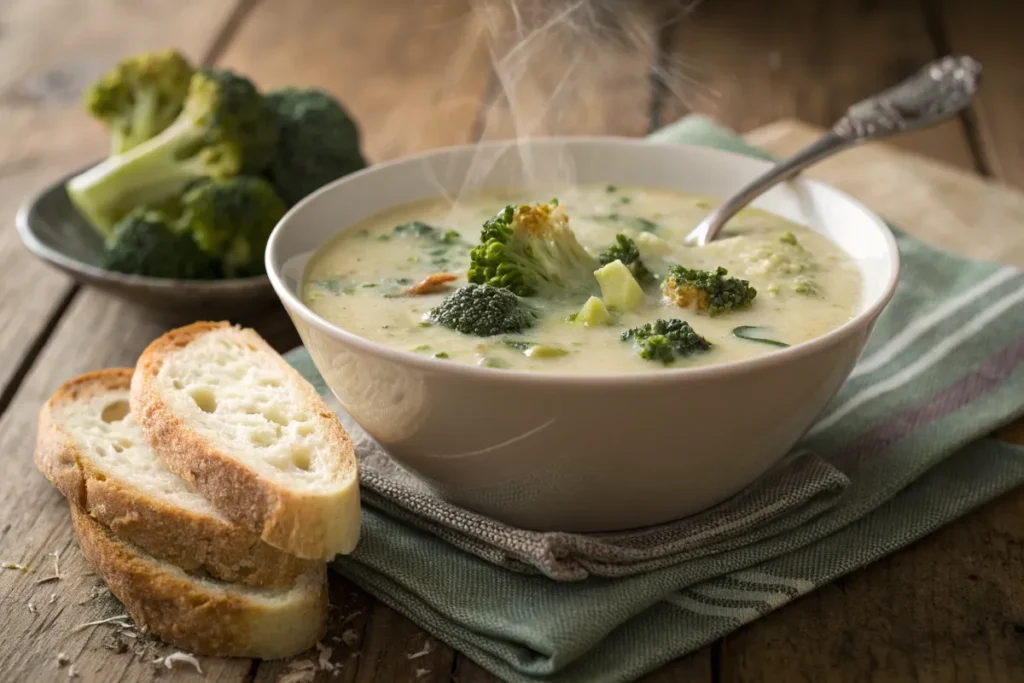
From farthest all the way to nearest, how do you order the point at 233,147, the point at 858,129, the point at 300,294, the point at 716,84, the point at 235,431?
the point at 716,84, the point at 233,147, the point at 858,129, the point at 300,294, the point at 235,431

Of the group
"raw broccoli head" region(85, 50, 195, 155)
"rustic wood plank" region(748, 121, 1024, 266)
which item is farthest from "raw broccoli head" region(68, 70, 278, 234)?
"rustic wood plank" region(748, 121, 1024, 266)

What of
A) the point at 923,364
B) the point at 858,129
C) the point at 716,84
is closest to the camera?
the point at 923,364

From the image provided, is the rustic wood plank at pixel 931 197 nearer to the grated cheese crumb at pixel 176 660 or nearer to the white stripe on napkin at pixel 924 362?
the white stripe on napkin at pixel 924 362

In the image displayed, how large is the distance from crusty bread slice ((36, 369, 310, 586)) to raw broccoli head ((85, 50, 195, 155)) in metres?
1.55

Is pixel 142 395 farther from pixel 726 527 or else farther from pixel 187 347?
pixel 726 527

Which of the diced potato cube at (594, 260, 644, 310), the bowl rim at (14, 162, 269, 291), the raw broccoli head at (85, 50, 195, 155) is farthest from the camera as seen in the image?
the raw broccoli head at (85, 50, 195, 155)

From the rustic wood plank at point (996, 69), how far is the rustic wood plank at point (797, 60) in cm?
11

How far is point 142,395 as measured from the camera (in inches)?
106

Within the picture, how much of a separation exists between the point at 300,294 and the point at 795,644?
4.30 ft

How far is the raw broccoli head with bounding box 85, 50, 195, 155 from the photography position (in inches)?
163

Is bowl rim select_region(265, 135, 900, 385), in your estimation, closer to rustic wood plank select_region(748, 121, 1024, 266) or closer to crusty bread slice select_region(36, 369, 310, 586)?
crusty bread slice select_region(36, 369, 310, 586)

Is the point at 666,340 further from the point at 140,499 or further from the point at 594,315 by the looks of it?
the point at 140,499

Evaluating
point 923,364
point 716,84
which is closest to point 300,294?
point 923,364

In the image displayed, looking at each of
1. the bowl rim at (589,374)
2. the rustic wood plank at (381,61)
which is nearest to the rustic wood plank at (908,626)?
the bowl rim at (589,374)
